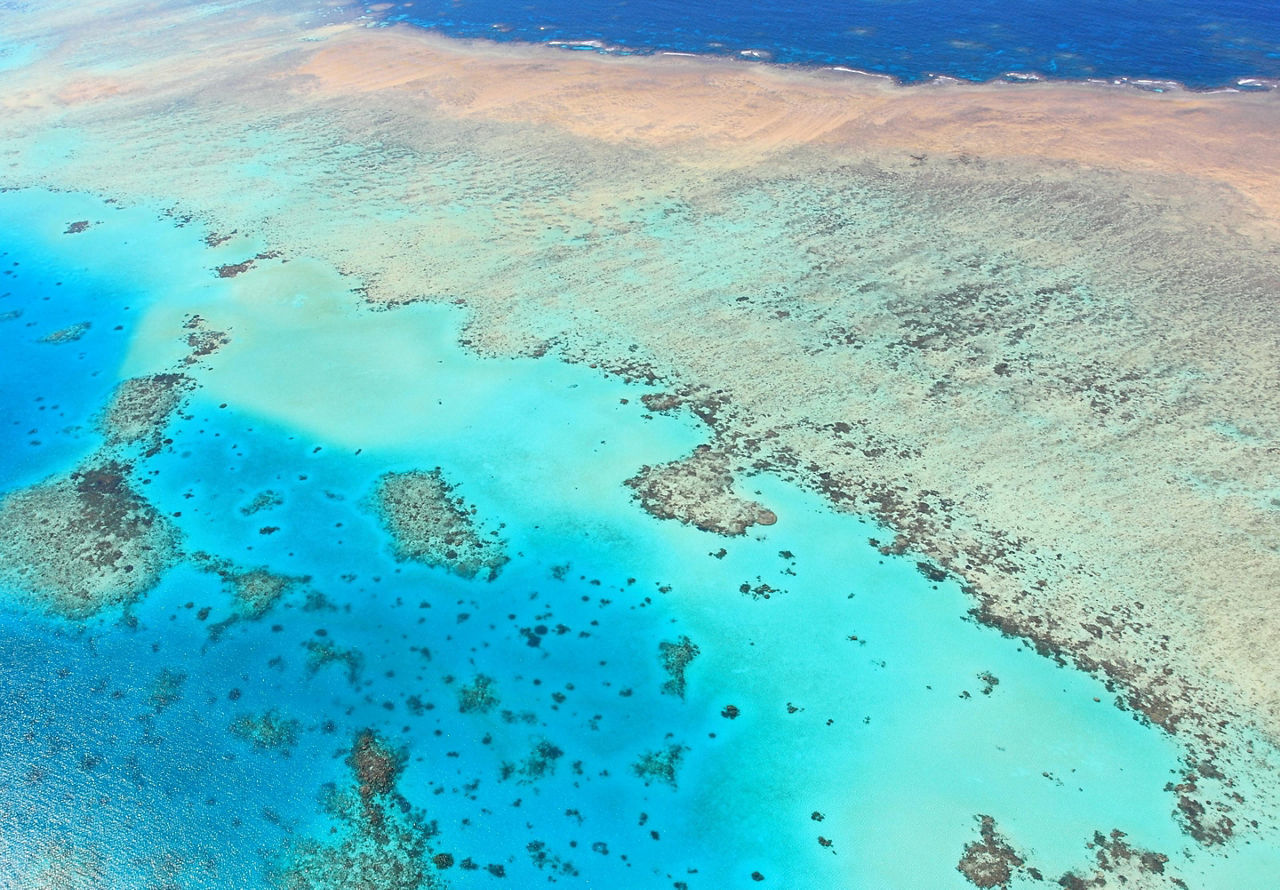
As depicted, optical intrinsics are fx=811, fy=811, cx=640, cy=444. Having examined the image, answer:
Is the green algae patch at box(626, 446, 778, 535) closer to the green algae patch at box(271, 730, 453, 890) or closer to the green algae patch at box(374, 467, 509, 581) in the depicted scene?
the green algae patch at box(374, 467, 509, 581)

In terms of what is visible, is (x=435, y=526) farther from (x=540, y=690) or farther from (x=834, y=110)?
(x=834, y=110)

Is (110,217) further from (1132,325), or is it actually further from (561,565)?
(1132,325)

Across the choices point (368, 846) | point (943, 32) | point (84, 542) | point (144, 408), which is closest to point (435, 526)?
point (368, 846)

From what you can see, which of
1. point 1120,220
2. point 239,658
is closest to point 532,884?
point 239,658

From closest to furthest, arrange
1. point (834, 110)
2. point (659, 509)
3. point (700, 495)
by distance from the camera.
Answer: point (659, 509)
point (700, 495)
point (834, 110)

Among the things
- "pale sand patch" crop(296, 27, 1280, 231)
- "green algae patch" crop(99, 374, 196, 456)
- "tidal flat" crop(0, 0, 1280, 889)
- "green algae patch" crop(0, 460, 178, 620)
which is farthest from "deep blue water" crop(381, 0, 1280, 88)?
"green algae patch" crop(0, 460, 178, 620)

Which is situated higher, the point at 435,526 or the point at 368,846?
the point at 435,526
